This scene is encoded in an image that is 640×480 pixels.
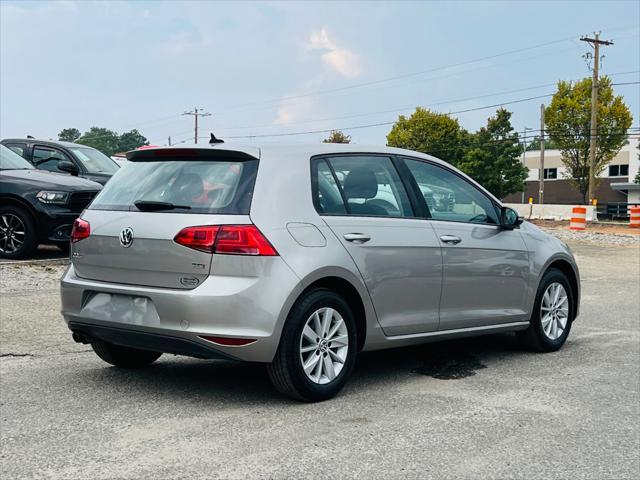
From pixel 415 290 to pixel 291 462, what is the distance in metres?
2.15

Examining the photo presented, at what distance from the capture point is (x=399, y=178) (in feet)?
20.9

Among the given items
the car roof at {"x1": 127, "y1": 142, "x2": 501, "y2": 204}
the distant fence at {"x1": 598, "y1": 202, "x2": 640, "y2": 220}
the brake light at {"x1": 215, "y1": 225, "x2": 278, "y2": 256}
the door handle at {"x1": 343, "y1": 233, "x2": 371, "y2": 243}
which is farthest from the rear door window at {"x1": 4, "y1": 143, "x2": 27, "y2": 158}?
the distant fence at {"x1": 598, "y1": 202, "x2": 640, "y2": 220}

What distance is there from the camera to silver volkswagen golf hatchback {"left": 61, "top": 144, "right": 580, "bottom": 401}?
5145 millimetres

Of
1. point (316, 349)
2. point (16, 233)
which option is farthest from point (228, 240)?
point (16, 233)

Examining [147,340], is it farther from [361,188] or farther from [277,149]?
[361,188]

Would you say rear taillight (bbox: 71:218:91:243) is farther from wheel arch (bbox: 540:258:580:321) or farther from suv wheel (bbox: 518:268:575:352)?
wheel arch (bbox: 540:258:580:321)

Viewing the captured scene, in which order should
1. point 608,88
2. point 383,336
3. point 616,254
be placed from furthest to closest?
point 608,88 < point 616,254 < point 383,336

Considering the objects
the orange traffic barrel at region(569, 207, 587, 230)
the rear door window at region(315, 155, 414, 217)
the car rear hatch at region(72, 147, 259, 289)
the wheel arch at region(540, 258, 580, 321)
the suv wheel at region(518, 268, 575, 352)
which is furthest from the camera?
the orange traffic barrel at region(569, 207, 587, 230)

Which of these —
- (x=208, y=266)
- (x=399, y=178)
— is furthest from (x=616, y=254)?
(x=208, y=266)

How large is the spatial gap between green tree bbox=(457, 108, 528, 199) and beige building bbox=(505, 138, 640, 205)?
4.37 meters

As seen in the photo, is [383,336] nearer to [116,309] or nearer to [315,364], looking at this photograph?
[315,364]

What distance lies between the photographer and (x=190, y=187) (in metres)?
5.45

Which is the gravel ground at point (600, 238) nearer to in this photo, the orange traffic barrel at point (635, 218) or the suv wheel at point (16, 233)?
the orange traffic barrel at point (635, 218)

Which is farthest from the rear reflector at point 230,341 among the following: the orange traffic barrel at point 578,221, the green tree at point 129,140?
the green tree at point 129,140
